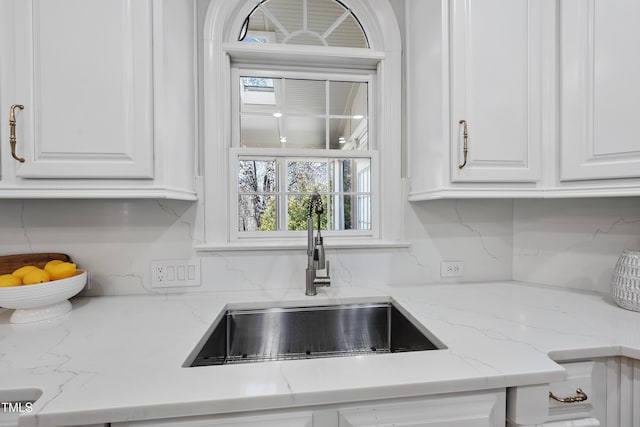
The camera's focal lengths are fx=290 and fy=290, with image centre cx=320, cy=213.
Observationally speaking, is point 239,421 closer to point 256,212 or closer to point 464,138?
point 256,212

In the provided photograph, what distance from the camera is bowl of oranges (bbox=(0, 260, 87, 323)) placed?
3.20 feet

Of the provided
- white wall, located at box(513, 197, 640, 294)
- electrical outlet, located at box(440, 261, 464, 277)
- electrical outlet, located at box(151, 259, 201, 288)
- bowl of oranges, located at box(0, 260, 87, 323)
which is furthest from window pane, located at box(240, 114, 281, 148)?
white wall, located at box(513, 197, 640, 294)

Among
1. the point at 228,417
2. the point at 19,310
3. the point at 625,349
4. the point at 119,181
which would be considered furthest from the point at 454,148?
the point at 19,310

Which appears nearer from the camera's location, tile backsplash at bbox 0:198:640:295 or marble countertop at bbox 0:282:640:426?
marble countertop at bbox 0:282:640:426

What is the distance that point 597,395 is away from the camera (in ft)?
2.74

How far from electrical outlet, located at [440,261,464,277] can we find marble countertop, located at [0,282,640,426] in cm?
29

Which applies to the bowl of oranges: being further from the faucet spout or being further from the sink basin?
the faucet spout

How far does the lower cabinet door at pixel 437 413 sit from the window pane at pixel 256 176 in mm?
1058

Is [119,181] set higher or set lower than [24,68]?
lower

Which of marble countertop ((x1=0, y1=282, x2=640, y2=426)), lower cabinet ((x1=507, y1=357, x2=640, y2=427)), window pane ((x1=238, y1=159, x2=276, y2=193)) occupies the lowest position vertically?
lower cabinet ((x1=507, y1=357, x2=640, y2=427))

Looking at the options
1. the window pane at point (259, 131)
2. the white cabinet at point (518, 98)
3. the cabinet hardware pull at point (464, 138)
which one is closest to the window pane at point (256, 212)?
the window pane at point (259, 131)

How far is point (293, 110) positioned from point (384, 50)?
21.1 inches

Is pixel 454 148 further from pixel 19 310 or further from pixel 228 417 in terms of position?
pixel 19 310

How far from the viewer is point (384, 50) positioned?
4.72 ft
